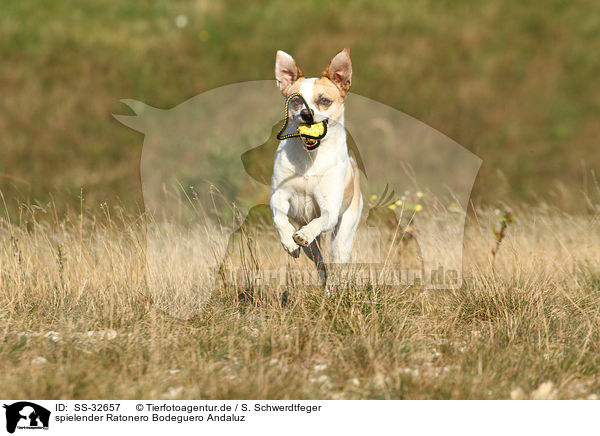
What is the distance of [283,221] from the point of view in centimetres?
462

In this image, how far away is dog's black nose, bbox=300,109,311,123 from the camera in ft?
14.4

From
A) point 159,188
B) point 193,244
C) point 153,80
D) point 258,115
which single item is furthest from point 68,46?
point 193,244

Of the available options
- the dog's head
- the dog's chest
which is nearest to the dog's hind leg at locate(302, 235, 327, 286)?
the dog's chest

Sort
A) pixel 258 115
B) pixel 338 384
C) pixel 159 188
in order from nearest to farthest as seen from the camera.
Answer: pixel 338 384 < pixel 159 188 < pixel 258 115

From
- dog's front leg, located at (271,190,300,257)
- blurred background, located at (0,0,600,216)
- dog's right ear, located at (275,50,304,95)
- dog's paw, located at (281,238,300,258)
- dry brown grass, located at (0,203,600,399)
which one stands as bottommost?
dry brown grass, located at (0,203,600,399)

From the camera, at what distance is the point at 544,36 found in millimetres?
20297

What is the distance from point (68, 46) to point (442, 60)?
1206 cm

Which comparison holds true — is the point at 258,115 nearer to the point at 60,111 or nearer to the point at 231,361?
the point at 231,361

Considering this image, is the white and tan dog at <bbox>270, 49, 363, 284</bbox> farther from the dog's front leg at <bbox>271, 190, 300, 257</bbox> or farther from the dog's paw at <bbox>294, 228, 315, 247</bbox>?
the dog's paw at <bbox>294, 228, 315, 247</bbox>

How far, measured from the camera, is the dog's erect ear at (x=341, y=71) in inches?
177

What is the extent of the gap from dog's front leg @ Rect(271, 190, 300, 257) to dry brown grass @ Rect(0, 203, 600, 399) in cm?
59
